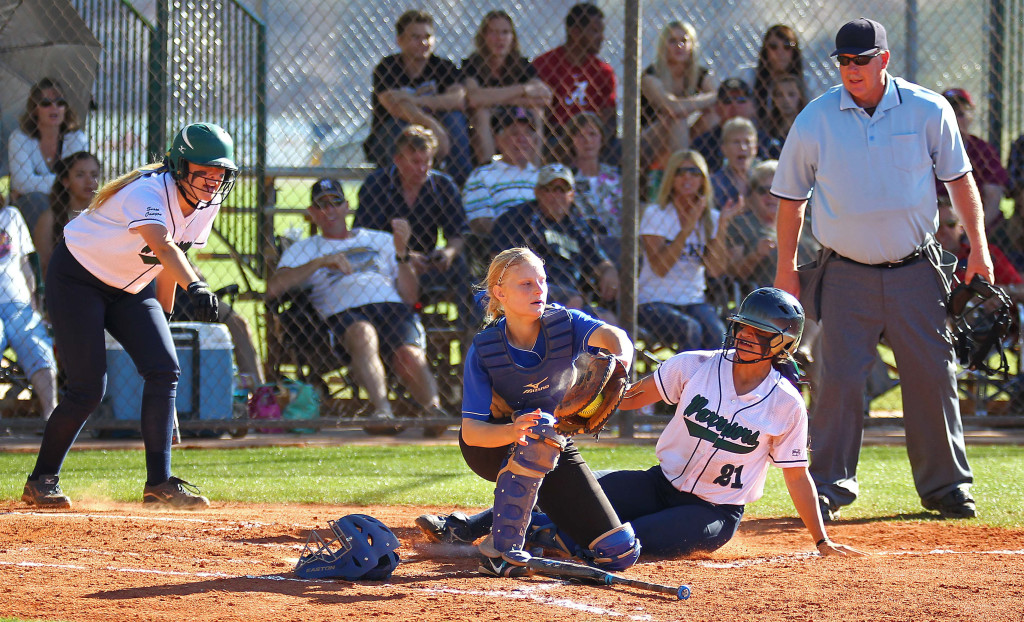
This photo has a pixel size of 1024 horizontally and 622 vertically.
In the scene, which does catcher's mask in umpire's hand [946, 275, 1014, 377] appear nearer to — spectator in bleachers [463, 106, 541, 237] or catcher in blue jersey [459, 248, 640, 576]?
catcher in blue jersey [459, 248, 640, 576]

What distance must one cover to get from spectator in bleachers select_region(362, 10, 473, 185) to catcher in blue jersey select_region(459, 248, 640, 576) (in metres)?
4.33

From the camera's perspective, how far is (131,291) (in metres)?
4.99

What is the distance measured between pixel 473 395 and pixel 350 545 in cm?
63

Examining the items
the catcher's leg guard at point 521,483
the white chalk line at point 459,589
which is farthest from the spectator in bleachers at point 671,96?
the white chalk line at point 459,589

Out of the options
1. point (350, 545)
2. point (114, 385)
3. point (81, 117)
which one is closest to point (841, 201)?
point (350, 545)

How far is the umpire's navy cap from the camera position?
15.5ft

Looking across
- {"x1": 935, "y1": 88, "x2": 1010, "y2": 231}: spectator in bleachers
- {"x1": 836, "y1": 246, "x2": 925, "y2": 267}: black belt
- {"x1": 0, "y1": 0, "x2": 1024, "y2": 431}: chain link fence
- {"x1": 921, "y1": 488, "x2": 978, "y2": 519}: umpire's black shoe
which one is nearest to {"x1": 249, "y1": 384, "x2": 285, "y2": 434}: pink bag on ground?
{"x1": 0, "y1": 0, "x2": 1024, "y2": 431}: chain link fence

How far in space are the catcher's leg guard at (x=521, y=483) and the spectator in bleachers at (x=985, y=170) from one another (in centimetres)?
553

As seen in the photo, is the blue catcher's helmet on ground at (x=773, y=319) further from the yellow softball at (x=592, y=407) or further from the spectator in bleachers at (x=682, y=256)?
the spectator in bleachers at (x=682, y=256)

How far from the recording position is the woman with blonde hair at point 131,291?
484 cm

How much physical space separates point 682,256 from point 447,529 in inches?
160

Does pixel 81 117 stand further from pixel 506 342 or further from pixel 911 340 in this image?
pixel 911 340

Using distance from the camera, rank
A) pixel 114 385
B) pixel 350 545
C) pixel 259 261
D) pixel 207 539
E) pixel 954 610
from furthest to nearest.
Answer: pixel 259 261 < pixel 114 385 < pixel 207 539 < pixel 350 545 < pixel 954 610

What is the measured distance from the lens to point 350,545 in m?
3.70
